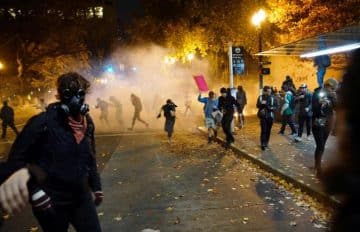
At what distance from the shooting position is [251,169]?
10.6 meters

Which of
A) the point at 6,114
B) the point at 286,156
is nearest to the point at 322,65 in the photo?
the point at 286,156

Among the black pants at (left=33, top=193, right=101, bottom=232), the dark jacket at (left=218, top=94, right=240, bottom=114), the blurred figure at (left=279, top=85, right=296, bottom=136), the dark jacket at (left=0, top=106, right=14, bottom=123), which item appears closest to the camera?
the black pants at (left=33, top=193, right=101, bottom=232)

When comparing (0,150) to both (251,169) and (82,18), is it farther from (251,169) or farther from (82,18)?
(82,18)

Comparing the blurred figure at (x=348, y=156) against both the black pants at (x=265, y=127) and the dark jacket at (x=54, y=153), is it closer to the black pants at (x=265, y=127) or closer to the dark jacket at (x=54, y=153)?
the dark jacket at (x=54, y=153)

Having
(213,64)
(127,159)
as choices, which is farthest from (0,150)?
(213,64)

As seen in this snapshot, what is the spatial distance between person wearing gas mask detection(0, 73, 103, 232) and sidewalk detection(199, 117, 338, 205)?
3.83m

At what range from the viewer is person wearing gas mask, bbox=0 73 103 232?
10.5 feet

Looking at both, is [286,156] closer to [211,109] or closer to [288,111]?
[288,111]

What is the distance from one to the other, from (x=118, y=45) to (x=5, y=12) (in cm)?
4822

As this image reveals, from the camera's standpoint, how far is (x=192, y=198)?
7.95 m

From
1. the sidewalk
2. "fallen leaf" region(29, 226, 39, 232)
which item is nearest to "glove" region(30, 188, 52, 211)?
"fallen leaf" region(29, 226, 39, 232)

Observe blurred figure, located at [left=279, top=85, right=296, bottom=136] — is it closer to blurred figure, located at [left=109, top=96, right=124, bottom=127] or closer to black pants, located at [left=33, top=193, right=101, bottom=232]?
blurred figure, located at [left=109, top=96, right=124, bottom=127]

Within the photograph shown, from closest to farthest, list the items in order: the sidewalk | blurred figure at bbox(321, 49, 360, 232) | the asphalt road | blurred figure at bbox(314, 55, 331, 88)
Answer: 1. blurred figure at bbox(321, 49, 360, 232)
2. the asphalt road
3. the sidewalk
4. blurred figure at bbox(314, 55, 331, 88)

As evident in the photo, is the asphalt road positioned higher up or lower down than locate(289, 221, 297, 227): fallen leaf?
lower down
